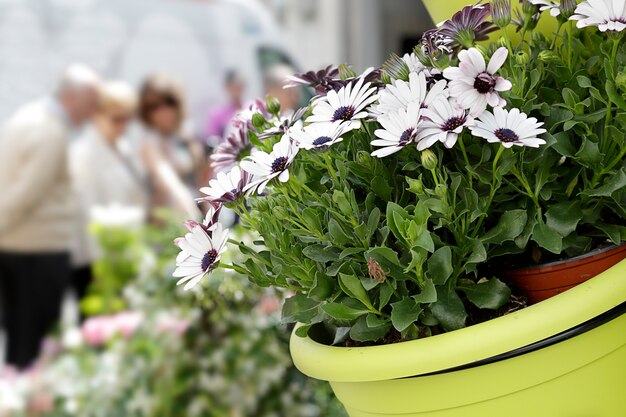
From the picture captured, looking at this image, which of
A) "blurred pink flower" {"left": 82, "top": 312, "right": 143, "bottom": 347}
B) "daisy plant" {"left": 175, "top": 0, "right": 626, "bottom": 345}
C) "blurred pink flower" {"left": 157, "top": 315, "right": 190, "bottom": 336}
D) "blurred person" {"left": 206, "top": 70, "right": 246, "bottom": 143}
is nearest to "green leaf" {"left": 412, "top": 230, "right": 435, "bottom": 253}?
"daisy plant" {"left": 175, "top": 0, "right": 626, "bottom": 345}

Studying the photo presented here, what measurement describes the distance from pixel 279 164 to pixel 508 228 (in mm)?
136

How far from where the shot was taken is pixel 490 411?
422 millimetres

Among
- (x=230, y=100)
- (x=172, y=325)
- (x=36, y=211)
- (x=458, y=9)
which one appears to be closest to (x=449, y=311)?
(x=458, y=9)

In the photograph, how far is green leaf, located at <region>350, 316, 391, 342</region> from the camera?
0.44 metres

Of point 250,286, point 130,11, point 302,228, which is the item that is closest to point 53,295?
point 130,11

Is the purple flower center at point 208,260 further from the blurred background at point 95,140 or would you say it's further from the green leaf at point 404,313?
the blurred background at point 95,140

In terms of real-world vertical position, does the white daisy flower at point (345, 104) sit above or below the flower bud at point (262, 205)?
above

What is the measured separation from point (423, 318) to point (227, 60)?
255 centimetres

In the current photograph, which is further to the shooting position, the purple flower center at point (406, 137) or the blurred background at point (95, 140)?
the blurred background at point (95, 140)

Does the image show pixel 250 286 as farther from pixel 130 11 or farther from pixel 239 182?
pixel 130 11

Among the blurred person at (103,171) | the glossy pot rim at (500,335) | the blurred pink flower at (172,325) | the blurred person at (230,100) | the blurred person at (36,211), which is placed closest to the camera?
the glossy pot rim at (500,335)

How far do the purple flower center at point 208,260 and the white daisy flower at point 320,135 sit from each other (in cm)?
8

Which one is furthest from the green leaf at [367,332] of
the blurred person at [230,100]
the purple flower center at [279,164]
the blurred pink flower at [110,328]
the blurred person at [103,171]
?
the blurred person at [230,100]

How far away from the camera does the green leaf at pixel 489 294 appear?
427 millimetres
